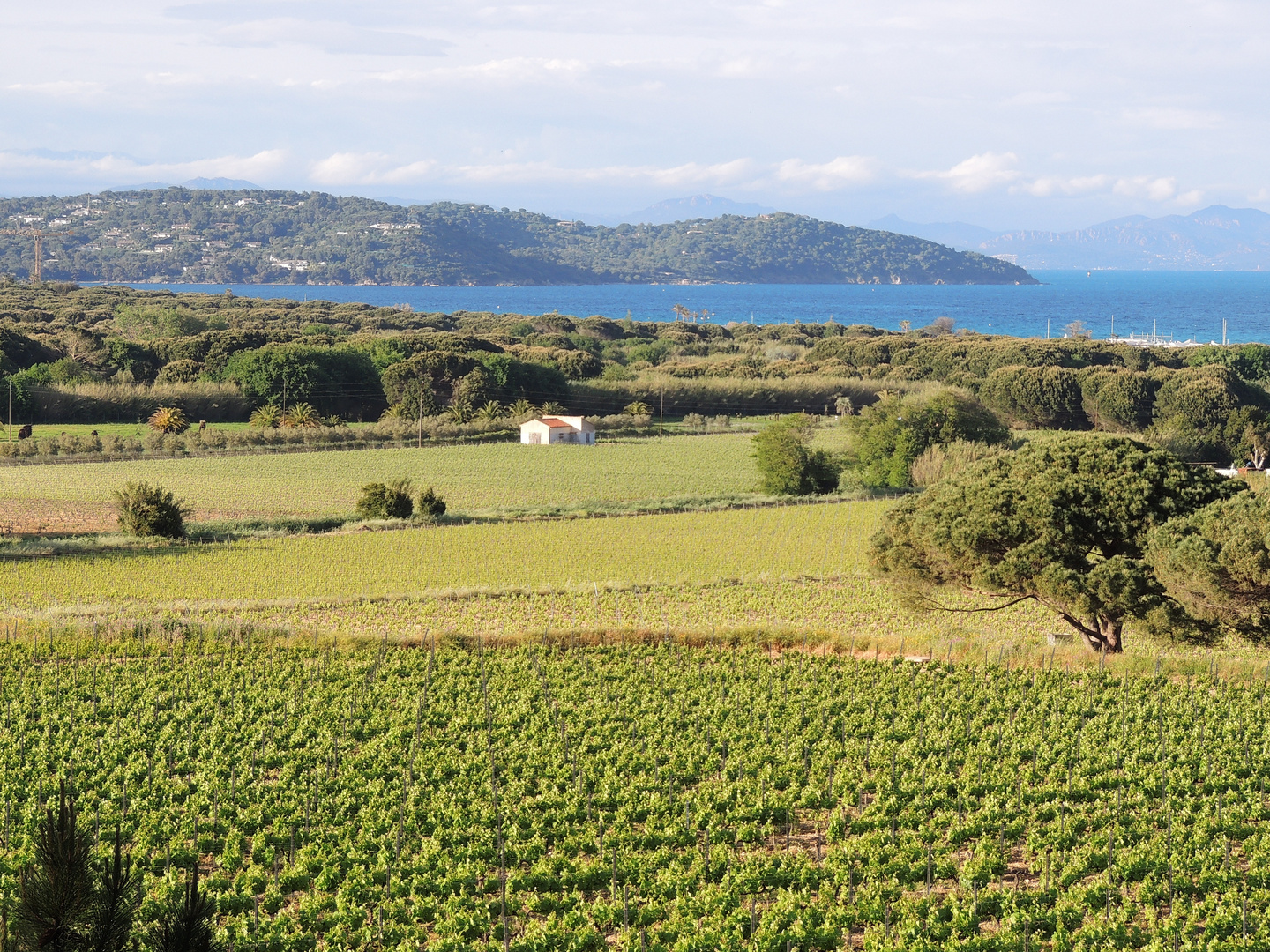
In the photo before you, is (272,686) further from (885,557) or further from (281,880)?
(885,557)

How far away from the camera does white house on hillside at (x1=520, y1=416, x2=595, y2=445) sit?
2709 inches

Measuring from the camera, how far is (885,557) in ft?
84.3

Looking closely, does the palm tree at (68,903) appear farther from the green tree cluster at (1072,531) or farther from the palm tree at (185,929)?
the green tree cluster at (1072,531)

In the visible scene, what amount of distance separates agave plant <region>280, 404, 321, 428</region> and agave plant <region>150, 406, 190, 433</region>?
566 cm

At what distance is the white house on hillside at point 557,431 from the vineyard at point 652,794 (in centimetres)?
4667

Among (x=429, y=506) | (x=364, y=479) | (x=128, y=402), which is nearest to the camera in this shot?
(x=429, y=506)

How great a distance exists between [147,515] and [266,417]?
118 ft

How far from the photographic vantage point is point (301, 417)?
73000mm

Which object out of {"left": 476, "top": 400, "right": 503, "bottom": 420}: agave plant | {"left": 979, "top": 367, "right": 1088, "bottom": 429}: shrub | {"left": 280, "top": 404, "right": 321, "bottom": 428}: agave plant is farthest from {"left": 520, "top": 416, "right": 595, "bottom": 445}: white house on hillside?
{"left": 979, "top": 367, "right": 1088, "bottom": 429}: shrub

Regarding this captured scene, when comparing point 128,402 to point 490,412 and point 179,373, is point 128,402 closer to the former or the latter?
point 179,373

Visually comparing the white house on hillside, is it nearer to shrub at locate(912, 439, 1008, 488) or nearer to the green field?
shrub at locate(912, 439, 1008, 488)

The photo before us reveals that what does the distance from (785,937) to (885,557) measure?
50.8 feet

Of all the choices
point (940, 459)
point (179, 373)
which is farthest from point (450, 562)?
point (179, 373)

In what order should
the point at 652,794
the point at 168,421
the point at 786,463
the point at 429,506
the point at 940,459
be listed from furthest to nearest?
the point at 168,421, the point at 940,459, the point at 786,463, the point at 429,506, the point at 652,794
